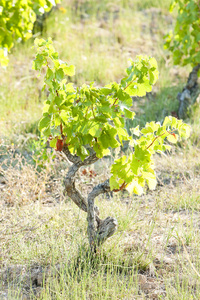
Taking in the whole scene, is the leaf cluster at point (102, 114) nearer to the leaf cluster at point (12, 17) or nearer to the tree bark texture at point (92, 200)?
the tree bark texture at point (92, 200)

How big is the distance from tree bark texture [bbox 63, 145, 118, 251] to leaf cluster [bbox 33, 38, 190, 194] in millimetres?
113

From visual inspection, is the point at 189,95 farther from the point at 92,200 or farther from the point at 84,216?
the point at 92,200

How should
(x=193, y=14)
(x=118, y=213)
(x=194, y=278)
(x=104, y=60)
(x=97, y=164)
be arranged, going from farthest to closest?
(x=104, y=60), (x=193, y=14), (x=97, y=164), (x=118, y=213), (x=194, y=278)

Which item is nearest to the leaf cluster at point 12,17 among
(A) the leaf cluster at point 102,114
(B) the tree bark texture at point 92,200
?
(A) the leaf cluster at point 102,114

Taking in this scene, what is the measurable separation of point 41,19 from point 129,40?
1.90 meters

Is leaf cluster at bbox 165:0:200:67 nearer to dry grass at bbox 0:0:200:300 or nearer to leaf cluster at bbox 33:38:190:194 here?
dry grass at bbox 0:0:200:300

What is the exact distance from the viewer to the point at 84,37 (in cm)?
740

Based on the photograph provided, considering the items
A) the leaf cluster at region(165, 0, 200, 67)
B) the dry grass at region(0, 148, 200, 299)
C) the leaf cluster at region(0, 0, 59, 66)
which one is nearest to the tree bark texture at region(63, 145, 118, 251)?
the dry grass at region(0, 148, 200, 299)

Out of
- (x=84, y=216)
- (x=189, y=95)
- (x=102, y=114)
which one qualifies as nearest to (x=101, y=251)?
(x=84, y=216)

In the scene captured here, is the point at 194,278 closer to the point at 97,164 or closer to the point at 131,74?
Result: the point at 131,74

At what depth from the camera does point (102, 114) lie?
2.06 m

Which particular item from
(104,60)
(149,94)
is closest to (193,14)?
(149,94)

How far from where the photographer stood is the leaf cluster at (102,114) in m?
2.00

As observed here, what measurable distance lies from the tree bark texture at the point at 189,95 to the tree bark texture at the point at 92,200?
323 centimetres
